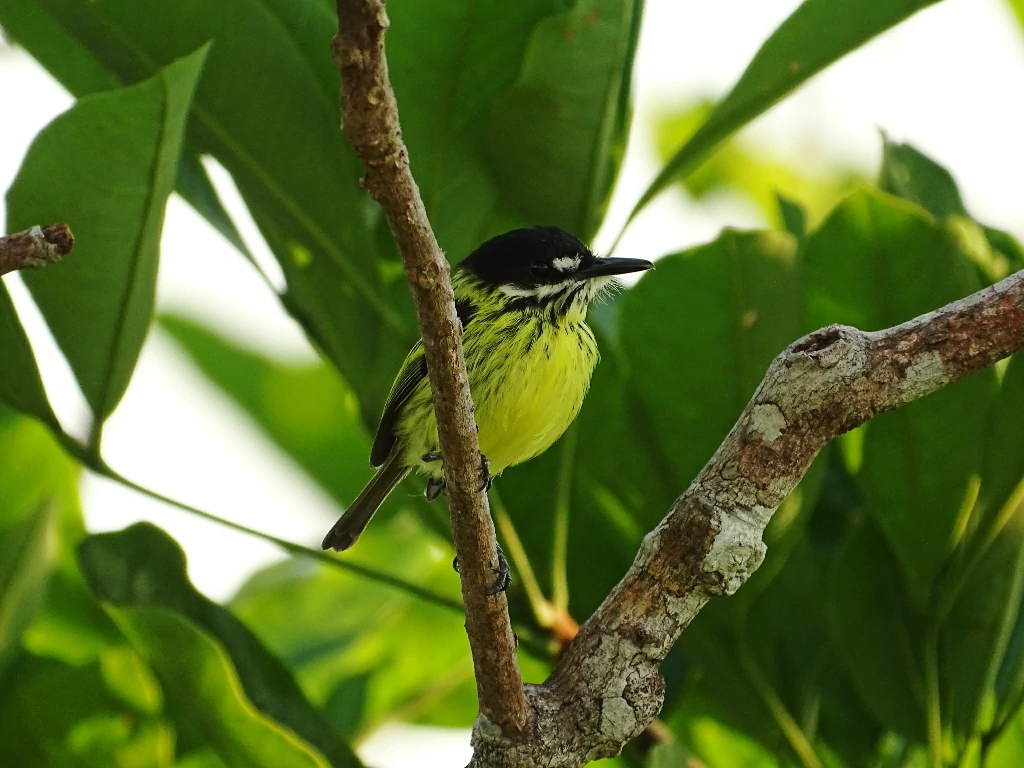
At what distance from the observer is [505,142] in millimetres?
2605

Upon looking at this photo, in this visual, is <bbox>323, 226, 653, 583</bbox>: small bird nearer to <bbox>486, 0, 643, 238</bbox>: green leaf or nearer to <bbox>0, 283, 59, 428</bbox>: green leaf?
<bbox>486, 0, 643, 238</bbox>: green leaf

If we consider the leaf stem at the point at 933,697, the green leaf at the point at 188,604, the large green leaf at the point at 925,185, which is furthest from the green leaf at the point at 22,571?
the large green leaf at the point at 925,185

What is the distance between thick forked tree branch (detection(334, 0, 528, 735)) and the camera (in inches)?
52.2

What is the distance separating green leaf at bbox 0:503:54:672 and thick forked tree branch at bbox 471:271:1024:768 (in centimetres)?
99

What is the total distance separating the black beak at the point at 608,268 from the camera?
3.05 metres

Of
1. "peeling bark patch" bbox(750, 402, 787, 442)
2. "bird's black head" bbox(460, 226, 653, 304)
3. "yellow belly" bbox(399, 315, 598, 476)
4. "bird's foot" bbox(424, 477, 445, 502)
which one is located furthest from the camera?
"bird's black head" bbox(460, 226, 653, 304)

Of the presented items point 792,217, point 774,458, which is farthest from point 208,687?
point 792,217

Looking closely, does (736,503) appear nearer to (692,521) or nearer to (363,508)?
(692,521)

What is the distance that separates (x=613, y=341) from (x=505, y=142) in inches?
20.7

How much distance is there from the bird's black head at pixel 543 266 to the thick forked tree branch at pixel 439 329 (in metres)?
1.09

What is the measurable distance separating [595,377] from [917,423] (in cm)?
61

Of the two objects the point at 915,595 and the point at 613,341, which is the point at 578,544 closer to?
the point at 613,341

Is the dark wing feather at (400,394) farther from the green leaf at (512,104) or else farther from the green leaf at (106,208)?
the green leaf at (106,208)

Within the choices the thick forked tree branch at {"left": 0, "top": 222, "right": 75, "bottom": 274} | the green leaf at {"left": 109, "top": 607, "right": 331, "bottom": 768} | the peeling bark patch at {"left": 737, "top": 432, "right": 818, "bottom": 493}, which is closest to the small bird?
the green leaf at {"left": 109, "top": 607, "right": 331, "bottom": 768}
